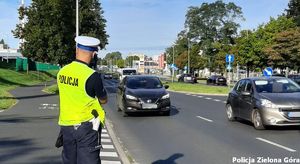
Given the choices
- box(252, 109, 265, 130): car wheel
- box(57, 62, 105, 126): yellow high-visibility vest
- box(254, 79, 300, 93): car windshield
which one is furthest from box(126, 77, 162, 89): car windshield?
box(57, 62, 105, 126): yellow high-visibility vest

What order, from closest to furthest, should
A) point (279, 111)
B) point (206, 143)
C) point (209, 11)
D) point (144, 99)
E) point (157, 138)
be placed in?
point (206, 143) < point (157, 138) < point (279, 111) < point (144, 99) < point (209, 11)

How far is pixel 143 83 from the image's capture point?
19141 millimetres

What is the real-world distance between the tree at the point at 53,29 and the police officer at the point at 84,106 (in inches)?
1090

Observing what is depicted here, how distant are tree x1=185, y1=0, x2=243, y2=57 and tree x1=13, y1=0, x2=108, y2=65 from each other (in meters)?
62.6

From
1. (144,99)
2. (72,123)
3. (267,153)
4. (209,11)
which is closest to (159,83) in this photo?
(144,99)

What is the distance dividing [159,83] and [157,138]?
A: 7.10 meters

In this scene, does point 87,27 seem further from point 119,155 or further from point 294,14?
point 294,14

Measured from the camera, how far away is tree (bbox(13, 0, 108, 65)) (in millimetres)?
33000

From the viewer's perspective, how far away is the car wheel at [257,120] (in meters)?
13.4

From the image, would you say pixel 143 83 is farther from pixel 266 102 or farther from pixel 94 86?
pixel 94 86

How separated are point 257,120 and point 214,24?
8612 cm

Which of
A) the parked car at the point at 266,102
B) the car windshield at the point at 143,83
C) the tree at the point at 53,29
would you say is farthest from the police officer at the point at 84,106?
the tree at the point at 53,29

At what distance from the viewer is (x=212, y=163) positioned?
343 inches

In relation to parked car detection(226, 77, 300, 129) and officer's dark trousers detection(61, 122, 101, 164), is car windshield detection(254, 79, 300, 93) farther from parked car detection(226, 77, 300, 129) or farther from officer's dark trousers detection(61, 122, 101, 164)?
officer's dark trousers detection(61, 122, 101, 164)
